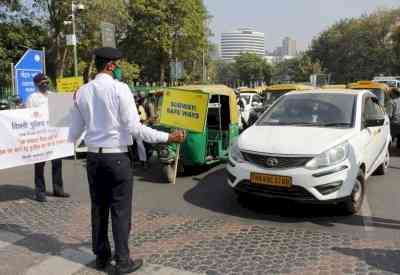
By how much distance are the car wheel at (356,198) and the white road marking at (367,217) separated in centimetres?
11

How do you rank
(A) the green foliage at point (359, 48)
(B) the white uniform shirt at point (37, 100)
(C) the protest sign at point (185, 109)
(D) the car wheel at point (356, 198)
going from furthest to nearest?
(A) the green foliage at point (359, 48) → (C) the protest sign at point (185, 109) → (B) the white uniform shirt at point (37, 100) → (D) the car wheel at point (356, 198)

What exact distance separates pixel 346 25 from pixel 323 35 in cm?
482

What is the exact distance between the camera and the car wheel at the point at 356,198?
6.09 metres

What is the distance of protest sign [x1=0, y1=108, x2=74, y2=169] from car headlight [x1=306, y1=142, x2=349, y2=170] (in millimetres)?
3982

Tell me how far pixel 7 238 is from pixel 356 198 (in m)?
4.34

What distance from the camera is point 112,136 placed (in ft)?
13.3

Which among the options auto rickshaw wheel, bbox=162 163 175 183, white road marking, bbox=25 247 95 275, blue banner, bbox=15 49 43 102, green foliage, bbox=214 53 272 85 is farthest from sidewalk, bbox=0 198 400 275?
green foliage, bbox=214 53 272 85

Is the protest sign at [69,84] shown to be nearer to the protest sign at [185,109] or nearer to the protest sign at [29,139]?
the protest sign at [185,109]

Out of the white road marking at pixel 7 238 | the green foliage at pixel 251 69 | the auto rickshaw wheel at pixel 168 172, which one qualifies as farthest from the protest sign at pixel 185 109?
the green foliage at pixel 251 69

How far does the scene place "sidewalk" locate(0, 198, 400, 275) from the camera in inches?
175

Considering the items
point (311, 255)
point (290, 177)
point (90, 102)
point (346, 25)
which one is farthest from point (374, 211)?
point (346, 25)

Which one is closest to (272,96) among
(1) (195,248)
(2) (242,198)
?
(2) (242,198)

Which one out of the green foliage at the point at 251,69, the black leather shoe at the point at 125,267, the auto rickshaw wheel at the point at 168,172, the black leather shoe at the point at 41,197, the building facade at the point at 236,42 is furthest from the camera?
the building facade at the point at 236,42

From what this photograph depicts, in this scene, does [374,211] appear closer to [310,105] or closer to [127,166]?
[310,105]
